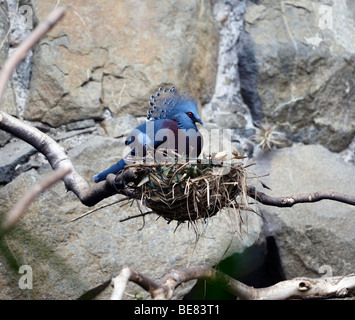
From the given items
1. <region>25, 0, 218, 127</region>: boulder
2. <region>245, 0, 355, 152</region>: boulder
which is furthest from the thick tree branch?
<region>245, 0, 355, 152</region>: boulder

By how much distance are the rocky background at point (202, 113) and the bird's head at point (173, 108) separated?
1.66ft

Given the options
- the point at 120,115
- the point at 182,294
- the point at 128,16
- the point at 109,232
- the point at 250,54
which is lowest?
the point at 182,294

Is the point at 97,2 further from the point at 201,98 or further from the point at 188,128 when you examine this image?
the point at 188,128

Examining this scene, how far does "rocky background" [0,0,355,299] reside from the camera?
2.12 meters

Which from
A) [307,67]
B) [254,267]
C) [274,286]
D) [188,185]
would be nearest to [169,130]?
[188,185]

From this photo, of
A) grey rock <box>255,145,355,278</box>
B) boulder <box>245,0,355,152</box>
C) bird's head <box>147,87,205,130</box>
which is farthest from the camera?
boulder <box>245,0,355,152</box>

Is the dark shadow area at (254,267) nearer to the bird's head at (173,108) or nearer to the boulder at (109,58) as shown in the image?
the bird's head at (173,108)

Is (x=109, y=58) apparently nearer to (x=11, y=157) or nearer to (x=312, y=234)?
(x=11, y=157)

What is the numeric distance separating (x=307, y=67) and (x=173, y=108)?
1.29m

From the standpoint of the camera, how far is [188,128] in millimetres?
1810

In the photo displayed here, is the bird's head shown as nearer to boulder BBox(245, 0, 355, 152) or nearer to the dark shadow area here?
the dark shadow area
